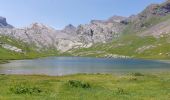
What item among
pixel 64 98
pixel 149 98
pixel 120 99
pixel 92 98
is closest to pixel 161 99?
pixel 149 98

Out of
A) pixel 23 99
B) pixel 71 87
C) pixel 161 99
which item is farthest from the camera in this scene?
pixel 71 87

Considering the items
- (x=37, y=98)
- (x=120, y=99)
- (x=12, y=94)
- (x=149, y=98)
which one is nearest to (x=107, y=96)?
(x=120, y=99)

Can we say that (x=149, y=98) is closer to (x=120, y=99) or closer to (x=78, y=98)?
(x=120, y=99)

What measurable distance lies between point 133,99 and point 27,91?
12520mm

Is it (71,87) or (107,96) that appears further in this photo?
(71,87)

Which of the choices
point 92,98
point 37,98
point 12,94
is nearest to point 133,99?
point 92,98

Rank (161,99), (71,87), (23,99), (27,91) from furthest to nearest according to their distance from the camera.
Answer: (71,87), (27,91), (161,99), (23,99)

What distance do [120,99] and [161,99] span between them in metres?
4.58

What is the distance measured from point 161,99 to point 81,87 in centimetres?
1440

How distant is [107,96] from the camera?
3912 cm

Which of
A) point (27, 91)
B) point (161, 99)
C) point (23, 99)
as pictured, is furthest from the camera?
point (27, 91)

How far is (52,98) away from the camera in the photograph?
36.0 metres

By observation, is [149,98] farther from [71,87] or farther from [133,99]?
[71,87]

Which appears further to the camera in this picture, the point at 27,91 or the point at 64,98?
the point at 27,91
